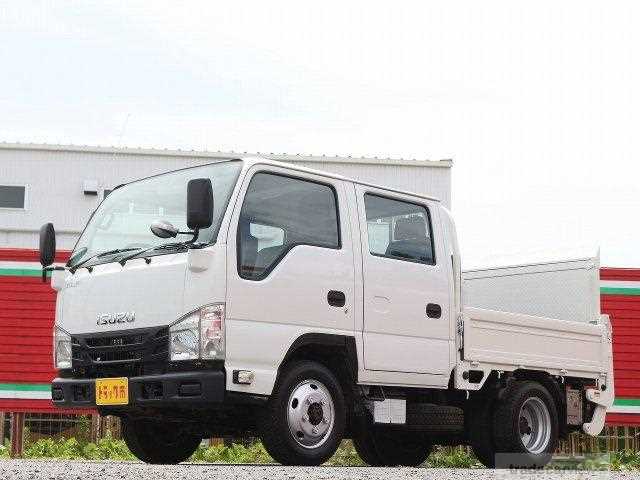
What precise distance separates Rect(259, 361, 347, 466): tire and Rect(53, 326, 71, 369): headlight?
1745 mm

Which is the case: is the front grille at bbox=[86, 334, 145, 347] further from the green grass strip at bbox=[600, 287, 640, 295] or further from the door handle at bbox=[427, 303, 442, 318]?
the green grass strip at bbox=[600, 287, 640, 295]

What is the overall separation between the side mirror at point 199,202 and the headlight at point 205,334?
594 mm

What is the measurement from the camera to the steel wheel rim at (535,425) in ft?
31.7

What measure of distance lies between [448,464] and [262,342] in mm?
5013

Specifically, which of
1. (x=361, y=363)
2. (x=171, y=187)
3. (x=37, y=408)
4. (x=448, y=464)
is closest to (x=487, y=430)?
(x=361, y=363)

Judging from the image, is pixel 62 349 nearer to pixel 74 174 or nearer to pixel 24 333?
pixel 24 333

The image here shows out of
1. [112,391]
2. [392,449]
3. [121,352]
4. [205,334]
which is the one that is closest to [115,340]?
[121,352]

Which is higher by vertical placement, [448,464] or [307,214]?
[307,214]

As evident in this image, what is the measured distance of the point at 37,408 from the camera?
13.7 meters

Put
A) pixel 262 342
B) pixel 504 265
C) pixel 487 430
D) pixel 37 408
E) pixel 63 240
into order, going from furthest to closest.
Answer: pixel 63 240, pixel 37 408, pixel 504 265, pixel 487 430, pixel 262 342

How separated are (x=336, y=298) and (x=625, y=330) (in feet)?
24.4

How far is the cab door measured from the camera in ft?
27.3

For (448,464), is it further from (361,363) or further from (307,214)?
(307,214)

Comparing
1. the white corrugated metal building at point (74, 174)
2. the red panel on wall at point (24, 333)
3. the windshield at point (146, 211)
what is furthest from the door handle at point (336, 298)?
the white corrugated metal building at point (74, 174)
